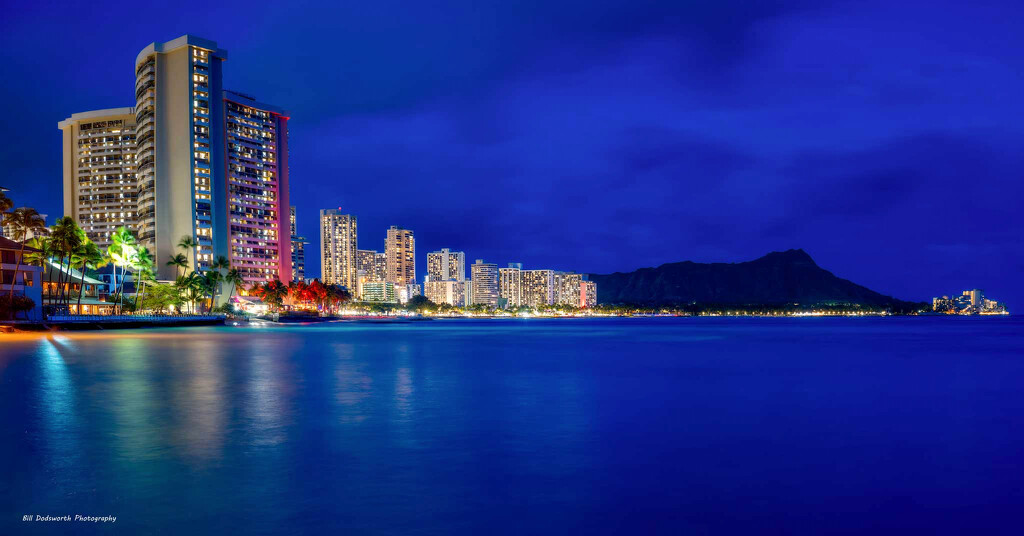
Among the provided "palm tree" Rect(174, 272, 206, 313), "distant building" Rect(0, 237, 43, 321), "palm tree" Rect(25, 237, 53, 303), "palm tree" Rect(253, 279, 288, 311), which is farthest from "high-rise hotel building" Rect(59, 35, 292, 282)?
"distant building" Rect(0, 237, 43, 321)

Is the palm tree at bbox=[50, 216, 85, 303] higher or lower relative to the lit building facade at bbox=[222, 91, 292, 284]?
lower

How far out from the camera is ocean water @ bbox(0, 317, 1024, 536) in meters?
10.5

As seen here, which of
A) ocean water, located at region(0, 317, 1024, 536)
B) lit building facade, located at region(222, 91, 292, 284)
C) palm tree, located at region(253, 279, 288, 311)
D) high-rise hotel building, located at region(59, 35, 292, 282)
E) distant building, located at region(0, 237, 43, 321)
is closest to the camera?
ocean water, located at region(0, 317, 1024, 536)

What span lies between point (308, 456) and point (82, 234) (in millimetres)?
96856

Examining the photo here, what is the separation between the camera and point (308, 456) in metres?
14.8

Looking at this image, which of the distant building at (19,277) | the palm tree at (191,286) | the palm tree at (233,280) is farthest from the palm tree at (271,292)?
the distant building at (19,277)

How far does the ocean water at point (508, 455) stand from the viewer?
1052cm

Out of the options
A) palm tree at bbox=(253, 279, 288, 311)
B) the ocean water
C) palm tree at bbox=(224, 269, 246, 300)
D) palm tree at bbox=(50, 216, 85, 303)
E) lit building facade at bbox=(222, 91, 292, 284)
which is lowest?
the ocean water

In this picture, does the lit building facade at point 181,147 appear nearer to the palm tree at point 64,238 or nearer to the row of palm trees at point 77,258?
the row of palm trees at point 77,258

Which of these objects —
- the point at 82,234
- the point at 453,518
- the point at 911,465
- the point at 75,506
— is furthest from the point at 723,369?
the point at 82,234

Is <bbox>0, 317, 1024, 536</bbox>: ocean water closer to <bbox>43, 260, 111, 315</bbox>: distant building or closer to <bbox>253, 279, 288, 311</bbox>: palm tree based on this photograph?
<bbox>43, 260, 111, 315</bbox>: distant building

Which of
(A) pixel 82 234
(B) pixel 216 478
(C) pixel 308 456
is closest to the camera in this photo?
(B) pixel 216 478

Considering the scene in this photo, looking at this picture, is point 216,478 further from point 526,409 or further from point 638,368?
point 638,368

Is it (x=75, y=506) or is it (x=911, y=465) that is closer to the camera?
(x=75, y=506)
